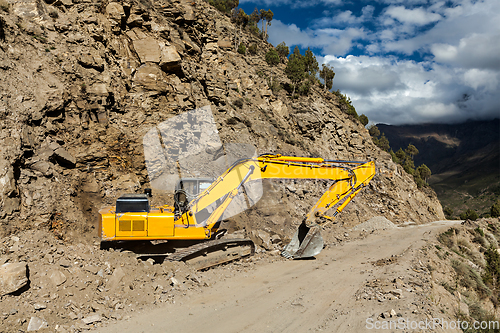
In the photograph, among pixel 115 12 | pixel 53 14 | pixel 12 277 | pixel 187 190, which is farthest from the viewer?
pixel 115 12

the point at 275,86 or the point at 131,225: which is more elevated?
the point at 275,86

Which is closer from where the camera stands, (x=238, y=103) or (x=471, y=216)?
(x=238, y=103)

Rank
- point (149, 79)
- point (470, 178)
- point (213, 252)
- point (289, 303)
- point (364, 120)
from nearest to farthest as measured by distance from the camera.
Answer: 1. point (289, 303)
2. point (213, 252)
3. point (149, 79)
4. point (364, 120)
5. point (470, 178)

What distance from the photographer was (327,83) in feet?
143

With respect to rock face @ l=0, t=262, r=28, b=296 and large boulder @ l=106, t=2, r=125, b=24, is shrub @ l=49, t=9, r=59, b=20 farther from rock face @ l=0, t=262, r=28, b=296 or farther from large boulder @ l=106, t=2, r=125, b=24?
rock face @ l=0, t=262, r=28, b=296

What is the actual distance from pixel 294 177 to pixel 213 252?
12.8 feet

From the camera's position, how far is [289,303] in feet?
24.8

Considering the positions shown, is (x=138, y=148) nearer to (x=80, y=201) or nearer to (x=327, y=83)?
(x=80, y=201)

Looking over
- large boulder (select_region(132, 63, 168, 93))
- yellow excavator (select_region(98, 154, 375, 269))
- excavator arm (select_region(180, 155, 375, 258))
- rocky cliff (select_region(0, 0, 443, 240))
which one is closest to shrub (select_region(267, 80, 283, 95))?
rocky cliff (select_region(0, 0, 443, 240))

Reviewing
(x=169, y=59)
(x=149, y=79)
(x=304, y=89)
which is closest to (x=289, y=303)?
(x=149, y=79)

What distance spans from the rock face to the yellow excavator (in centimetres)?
210

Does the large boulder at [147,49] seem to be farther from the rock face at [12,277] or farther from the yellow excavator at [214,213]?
the rock face at [12,277]

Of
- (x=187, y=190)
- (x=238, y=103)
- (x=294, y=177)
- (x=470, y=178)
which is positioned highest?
(x=238, y=103)

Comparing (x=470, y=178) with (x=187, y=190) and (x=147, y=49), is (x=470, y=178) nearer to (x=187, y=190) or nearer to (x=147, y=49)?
(x=147, y=49)
